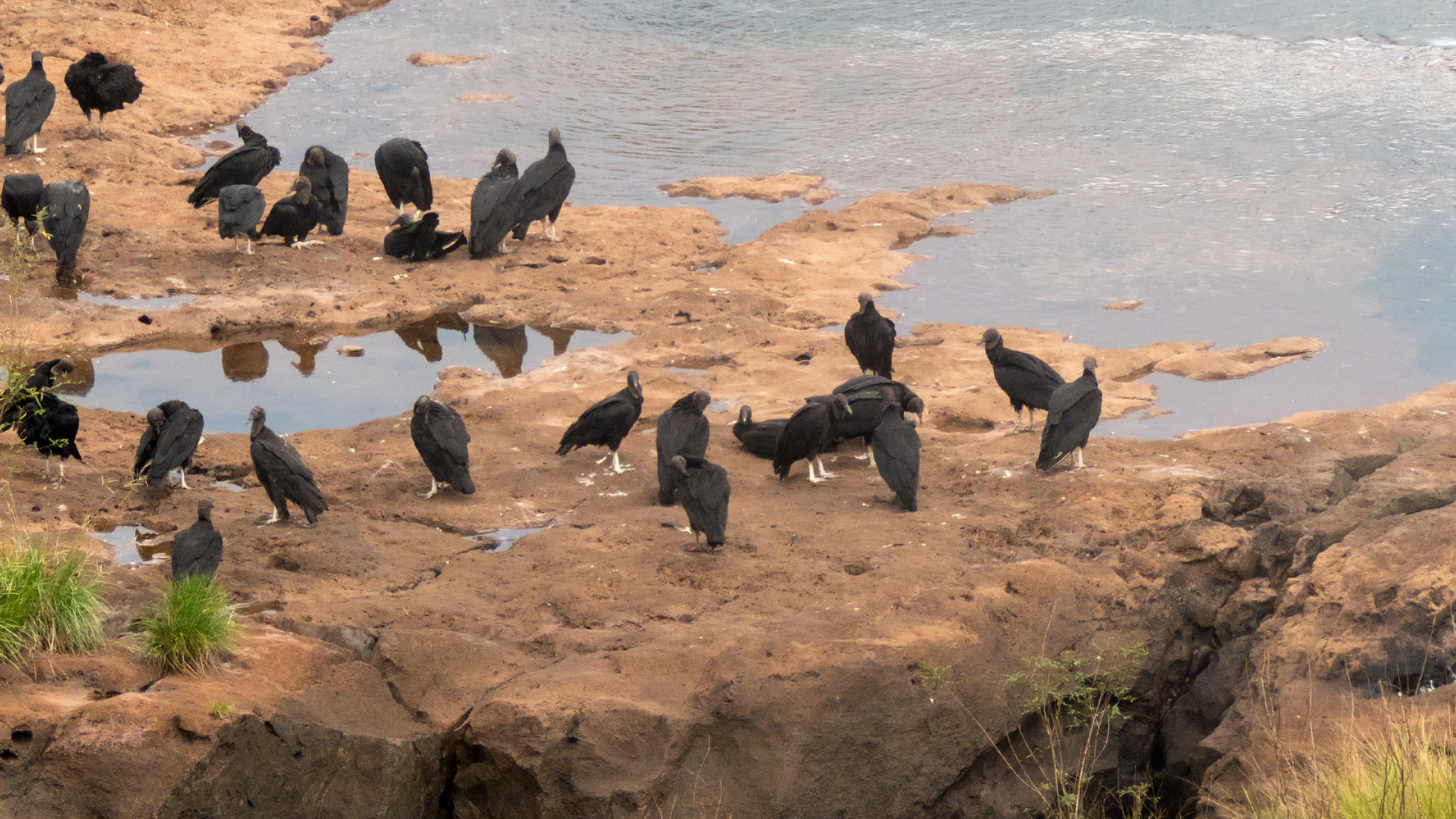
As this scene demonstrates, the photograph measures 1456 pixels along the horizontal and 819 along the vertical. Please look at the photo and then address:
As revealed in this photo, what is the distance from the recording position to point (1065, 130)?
55.3 ft

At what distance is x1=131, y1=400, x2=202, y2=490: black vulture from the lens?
7375 millimetres

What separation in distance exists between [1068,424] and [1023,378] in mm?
899

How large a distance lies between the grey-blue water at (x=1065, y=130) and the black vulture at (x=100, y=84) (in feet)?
6.54

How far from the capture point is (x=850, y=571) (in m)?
6.69

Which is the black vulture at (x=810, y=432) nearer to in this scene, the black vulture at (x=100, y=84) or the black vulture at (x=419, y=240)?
the black vulture at (x=419, y=240)

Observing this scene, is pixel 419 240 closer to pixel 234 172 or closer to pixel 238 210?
pixel 238 210

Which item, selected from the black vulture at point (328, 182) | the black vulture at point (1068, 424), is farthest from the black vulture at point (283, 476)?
the black vulture at point (328, 182)

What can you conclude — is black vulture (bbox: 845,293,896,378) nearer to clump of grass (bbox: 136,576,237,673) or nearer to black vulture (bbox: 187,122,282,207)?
clump of grass (bbox: 136,576,237,673)

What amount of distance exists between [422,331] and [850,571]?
18.5ft

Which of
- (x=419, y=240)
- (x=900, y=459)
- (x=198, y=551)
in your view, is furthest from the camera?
(x=419, y=240)

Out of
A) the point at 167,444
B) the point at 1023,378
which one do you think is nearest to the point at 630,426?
the point at 1023,378

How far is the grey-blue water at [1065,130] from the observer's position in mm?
11375

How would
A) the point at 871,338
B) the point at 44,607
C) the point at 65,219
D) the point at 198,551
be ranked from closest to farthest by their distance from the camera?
the point at 44,607, the point at 198,551, the point at 871,338, the point at 65,219

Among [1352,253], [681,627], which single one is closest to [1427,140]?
[1352,253]
